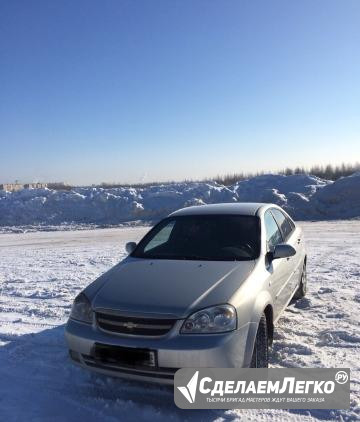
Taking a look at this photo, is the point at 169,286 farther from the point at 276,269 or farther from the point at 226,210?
the point at 226,210

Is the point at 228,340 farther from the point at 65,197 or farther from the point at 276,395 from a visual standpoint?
the point at 65,197

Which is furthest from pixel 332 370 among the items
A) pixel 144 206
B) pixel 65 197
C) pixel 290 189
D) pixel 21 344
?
pixel 65 197

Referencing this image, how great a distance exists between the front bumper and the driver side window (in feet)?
4.71

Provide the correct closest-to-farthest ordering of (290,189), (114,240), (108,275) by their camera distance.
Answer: (108,275) → (114,240) → (290,189)

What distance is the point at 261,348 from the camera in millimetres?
3713

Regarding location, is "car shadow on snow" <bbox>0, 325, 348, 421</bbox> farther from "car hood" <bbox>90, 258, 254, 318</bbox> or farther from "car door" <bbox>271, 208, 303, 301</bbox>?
"car door" <bbox>271, 208, 303, 301</bbox>

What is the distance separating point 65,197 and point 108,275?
69.1 feet

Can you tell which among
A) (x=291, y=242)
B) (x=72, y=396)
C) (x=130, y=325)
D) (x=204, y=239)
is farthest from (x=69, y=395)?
(x=291, y=242)

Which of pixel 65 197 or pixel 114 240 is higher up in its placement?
pixel 65 197

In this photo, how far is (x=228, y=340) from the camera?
10.5 ft

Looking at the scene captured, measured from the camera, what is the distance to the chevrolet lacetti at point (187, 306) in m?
3.22

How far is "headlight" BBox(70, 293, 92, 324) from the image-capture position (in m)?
3.63

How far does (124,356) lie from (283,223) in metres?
3.20
